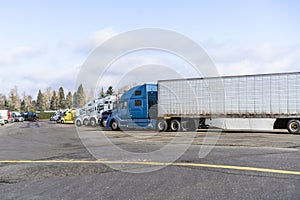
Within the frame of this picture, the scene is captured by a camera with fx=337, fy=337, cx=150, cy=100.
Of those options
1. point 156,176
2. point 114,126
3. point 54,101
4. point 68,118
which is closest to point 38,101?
point 54,101

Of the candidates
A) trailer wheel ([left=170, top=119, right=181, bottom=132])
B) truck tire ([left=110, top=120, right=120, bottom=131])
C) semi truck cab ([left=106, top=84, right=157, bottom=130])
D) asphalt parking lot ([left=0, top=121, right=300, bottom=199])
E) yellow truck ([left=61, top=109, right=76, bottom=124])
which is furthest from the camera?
yellow truck ([left=61, top=109, right=76, bottom=124])

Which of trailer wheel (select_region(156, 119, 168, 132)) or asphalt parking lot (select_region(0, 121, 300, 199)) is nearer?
asphalt parking lot (select_region(0, 121, 300, 199))

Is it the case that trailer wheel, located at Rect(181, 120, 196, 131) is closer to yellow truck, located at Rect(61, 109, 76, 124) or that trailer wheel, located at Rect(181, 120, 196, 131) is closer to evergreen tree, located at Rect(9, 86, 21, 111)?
yellow truck, located at Rect(61, 109, 76, 124)

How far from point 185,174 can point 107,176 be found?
1.80 metres

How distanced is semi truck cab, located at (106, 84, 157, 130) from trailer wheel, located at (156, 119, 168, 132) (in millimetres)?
319

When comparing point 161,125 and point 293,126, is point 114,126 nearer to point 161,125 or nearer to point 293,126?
point 161,125

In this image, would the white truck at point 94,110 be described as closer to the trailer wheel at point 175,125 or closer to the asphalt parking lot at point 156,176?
the trailer wheel at point 175,125

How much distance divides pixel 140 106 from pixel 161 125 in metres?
2.17

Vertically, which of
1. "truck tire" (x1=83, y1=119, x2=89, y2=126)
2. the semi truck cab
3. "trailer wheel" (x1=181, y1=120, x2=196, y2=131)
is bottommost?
"truck tire" (x1=83, y1=119, x2=89, y2=126)

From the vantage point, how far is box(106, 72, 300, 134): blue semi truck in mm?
20688

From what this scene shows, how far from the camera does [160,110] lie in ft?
83.9

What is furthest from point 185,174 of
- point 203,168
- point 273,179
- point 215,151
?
point 215,151

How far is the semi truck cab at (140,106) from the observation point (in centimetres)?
2570

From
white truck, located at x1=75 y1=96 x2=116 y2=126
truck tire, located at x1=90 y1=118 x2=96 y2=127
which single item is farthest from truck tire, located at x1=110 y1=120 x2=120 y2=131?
truck tire, located at x1=90 y1=118 x2=96 y2=127
